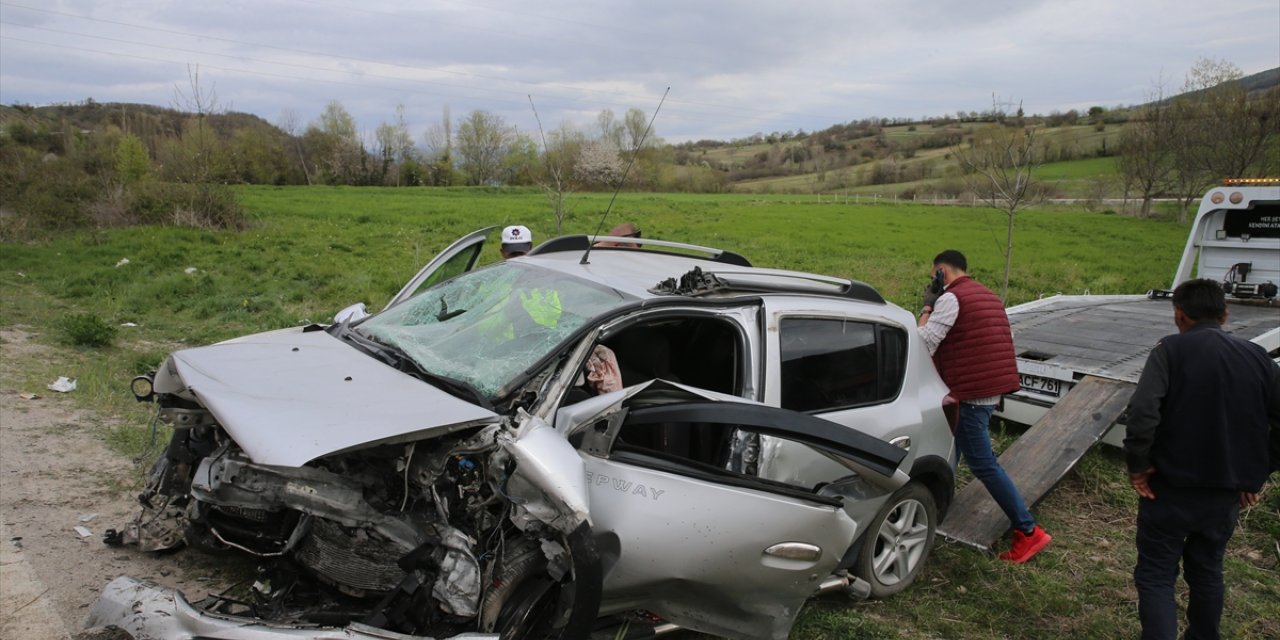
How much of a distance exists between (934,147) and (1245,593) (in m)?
78.9

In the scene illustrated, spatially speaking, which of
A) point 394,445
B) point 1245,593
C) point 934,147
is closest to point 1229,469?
point 1245,593

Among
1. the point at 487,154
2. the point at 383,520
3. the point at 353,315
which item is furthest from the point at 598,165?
the point at 487,154

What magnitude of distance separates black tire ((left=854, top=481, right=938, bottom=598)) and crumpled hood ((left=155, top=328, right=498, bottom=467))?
2234 millimetres

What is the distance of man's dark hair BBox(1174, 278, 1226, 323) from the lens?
3.43 meters

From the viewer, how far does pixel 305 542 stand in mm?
2789

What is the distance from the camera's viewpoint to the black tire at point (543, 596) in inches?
99.7

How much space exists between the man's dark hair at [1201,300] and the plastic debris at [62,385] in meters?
8.37

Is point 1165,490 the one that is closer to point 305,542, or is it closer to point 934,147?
point 305,542

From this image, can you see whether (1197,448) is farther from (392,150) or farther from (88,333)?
(392,150)

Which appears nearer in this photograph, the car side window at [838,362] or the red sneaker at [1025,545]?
the car side window at [838,362]

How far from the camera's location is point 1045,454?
558 centimetres

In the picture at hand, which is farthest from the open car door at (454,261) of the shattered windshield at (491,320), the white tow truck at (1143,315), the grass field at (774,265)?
the white tow truck at (1143,315)

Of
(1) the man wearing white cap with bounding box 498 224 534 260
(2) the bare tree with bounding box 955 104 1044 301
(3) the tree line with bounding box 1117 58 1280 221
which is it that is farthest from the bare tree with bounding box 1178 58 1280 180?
(1) the man wearing white cap with bounding box 498 224 534 260

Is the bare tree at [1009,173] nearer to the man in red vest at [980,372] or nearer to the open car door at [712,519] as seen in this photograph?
the man in red vest at [980,372]
